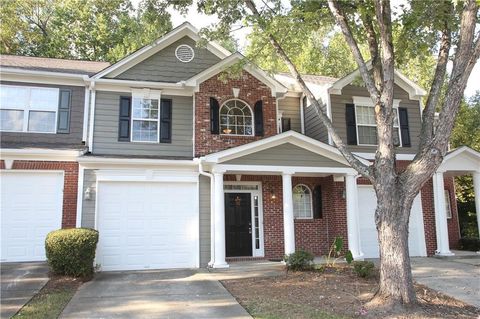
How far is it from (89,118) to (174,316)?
7.68m

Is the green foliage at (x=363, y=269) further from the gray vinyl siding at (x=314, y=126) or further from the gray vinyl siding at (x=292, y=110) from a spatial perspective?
the gray vinyl siding at (x=292, y=110)

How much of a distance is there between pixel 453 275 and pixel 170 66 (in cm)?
1035

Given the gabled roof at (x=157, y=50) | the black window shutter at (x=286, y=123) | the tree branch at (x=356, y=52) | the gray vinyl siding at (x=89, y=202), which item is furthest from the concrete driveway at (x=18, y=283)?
the black window shutter at (x=286, y=123)

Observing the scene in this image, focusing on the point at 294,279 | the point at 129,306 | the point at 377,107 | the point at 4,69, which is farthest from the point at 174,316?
the point at 4,69

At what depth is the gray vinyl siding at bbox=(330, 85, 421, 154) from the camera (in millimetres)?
13969

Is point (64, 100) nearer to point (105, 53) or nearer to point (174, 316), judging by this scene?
point (174, 316)

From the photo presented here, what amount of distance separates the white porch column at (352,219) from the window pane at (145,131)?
6.27 m

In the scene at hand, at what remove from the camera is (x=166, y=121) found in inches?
504

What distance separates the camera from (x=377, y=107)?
7.64 m

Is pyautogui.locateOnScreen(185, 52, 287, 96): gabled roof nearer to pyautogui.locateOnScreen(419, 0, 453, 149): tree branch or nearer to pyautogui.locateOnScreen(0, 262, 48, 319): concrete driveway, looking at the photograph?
pyautogui.locateOnScreen(419, 0, 453, 149): tree branch

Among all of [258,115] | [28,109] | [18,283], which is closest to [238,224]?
[258,115]

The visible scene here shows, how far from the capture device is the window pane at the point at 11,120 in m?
11.8

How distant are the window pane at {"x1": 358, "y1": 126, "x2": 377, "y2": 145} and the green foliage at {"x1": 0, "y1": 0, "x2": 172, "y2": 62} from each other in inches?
549

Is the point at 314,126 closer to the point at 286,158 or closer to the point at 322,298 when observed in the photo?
the point at 286,158
